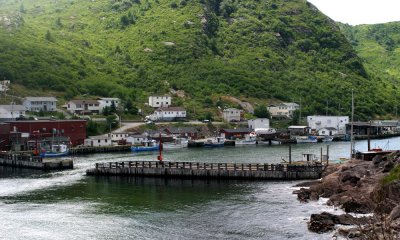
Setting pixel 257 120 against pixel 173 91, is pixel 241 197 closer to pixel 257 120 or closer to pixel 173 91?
pixel 257 120

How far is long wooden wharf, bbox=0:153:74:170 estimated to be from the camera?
84750 millimetres

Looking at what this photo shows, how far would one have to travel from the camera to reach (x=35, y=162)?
8588 centimetres

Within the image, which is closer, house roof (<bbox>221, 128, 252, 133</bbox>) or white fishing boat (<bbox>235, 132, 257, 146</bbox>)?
white fishing boat (<bbox>235, 132, 257, 146</bbox>)

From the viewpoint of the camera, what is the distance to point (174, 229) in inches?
1719

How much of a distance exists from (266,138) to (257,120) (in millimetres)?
13241

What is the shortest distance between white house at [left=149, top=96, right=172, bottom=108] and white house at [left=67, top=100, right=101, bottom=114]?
18.3 m

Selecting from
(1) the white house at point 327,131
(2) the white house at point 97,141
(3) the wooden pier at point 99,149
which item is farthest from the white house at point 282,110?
(2) the white house at point 97,141

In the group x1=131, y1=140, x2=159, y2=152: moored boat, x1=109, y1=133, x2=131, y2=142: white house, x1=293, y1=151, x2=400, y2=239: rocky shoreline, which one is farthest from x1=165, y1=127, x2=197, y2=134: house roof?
x1=293, y1=151, x2=400, y2=239: rocky shoreline

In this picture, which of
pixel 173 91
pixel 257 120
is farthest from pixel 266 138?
pixel 173 91

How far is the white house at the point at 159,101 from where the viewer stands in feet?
522

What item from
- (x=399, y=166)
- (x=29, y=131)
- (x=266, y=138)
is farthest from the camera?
(x=266, y=138)

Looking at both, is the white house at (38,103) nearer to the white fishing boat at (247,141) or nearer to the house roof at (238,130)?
the house roof at (238,130)

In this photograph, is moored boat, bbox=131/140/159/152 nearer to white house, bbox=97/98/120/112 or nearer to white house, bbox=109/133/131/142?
white house, bbox=109/133/131/142

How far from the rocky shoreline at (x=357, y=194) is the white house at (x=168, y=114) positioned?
8651cm
